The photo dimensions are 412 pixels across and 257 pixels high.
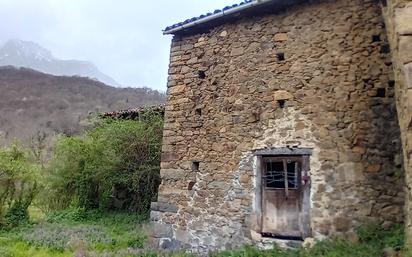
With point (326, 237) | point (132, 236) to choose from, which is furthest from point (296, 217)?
point (132, 236)

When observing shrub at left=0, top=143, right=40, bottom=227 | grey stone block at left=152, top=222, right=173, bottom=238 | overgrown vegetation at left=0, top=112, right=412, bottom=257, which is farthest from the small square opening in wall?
shrub at left=0, top=143, right=40, bottom=227

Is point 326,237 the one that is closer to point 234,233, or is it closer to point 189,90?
point 234,233

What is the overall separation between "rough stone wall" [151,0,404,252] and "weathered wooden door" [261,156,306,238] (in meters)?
0.19

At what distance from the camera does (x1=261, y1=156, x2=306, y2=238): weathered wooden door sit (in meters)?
→ 5.71

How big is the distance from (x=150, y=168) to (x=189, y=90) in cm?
405

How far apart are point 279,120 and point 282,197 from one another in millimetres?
1197

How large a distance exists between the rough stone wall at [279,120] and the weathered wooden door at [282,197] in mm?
193

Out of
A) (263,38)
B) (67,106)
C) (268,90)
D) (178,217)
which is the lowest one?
(178,217)

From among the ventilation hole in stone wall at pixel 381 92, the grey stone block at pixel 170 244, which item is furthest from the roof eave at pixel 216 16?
the grey stone block at pixel 170 244

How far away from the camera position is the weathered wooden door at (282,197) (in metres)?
5.71

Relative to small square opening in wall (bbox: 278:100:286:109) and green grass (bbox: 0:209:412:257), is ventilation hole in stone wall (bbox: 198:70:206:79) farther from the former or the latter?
green grass (bbox: 0:209:412:257)

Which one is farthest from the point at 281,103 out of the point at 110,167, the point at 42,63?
the point at 42,63

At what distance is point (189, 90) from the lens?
724cm

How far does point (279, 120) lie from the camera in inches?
239
